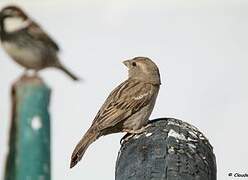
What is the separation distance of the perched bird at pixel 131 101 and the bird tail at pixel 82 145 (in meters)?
0.05

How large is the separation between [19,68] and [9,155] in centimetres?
40

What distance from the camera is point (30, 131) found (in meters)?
1.86

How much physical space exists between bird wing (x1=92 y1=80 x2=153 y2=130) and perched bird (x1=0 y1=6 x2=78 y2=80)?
0.34m

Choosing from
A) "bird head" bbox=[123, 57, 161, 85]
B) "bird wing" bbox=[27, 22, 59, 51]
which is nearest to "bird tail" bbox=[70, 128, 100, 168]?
"bird head" bbox=[123, 57, 161, 85]

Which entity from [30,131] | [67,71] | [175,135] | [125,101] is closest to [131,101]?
[125,101]

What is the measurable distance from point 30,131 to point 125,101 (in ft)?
1.70

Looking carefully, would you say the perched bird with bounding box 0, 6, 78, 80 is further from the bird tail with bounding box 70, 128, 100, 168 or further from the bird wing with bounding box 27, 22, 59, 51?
the bird tail with bounding box 70, 128, 100, 168

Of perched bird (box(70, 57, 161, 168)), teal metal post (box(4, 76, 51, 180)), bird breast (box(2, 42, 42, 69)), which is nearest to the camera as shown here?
teal metal post (box(4, 76, 51, 180))

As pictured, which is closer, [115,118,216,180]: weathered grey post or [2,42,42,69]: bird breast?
[115,118,216,180]: weathered grey post

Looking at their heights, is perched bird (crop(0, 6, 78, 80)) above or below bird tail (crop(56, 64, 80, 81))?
above

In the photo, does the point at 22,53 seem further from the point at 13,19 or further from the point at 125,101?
the point at 125,101

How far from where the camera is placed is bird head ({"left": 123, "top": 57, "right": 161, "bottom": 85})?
7.48ft

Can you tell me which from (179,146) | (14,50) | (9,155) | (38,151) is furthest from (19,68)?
(179,146)

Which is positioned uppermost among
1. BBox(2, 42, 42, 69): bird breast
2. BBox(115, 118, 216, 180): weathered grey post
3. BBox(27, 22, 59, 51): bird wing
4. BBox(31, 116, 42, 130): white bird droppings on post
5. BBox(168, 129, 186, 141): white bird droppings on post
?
BBox(168, 129, 186, 141): white bird droppings on post
